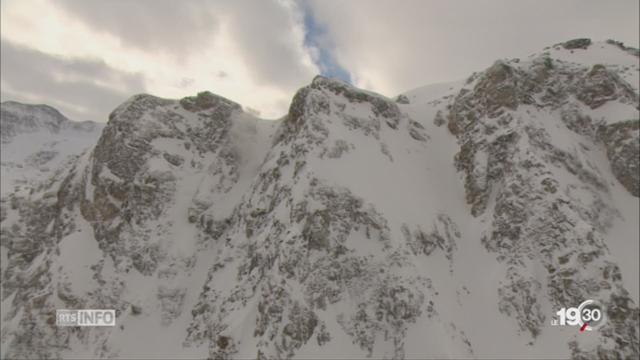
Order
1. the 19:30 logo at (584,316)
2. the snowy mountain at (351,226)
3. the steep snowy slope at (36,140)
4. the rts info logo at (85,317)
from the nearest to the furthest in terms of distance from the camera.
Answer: the 19:30 logo at (584,316), the snowy mountain at (351,226), the rts info logo at (85,317), the steep snowy slope at (36,140)

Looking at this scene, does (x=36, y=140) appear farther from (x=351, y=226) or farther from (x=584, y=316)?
(x=584, y=316)

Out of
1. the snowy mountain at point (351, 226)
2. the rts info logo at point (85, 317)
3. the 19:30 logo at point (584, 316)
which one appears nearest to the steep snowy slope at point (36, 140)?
the snowy mountain at point (351, 226)

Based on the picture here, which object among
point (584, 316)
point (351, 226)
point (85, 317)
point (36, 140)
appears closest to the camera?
point (584, 316)

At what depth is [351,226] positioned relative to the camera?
25.2 meters

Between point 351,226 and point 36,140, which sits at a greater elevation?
point 36,140

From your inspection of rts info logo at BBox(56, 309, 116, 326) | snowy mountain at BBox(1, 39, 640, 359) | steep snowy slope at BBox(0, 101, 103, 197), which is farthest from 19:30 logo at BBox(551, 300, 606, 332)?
steep snowy slope at BBox(0, 101, 103, 197)

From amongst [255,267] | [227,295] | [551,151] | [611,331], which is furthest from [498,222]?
[227,295]

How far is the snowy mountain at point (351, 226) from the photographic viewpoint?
73.5ft

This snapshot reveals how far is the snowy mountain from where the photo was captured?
73.5 feet

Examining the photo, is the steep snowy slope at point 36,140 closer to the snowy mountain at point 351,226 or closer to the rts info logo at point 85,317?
the snowy mountain at point 351,226

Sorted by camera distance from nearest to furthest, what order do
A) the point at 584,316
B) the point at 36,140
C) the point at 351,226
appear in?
the point at 584,316 < the point at 351,226 < the point at 36,140

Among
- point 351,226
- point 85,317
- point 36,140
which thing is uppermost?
point 36,140

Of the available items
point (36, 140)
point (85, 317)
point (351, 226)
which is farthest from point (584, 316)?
point (36, 140)

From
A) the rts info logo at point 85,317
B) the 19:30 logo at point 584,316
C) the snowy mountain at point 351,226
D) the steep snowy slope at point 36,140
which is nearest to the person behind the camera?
the 19:30 logo at point 584,316
